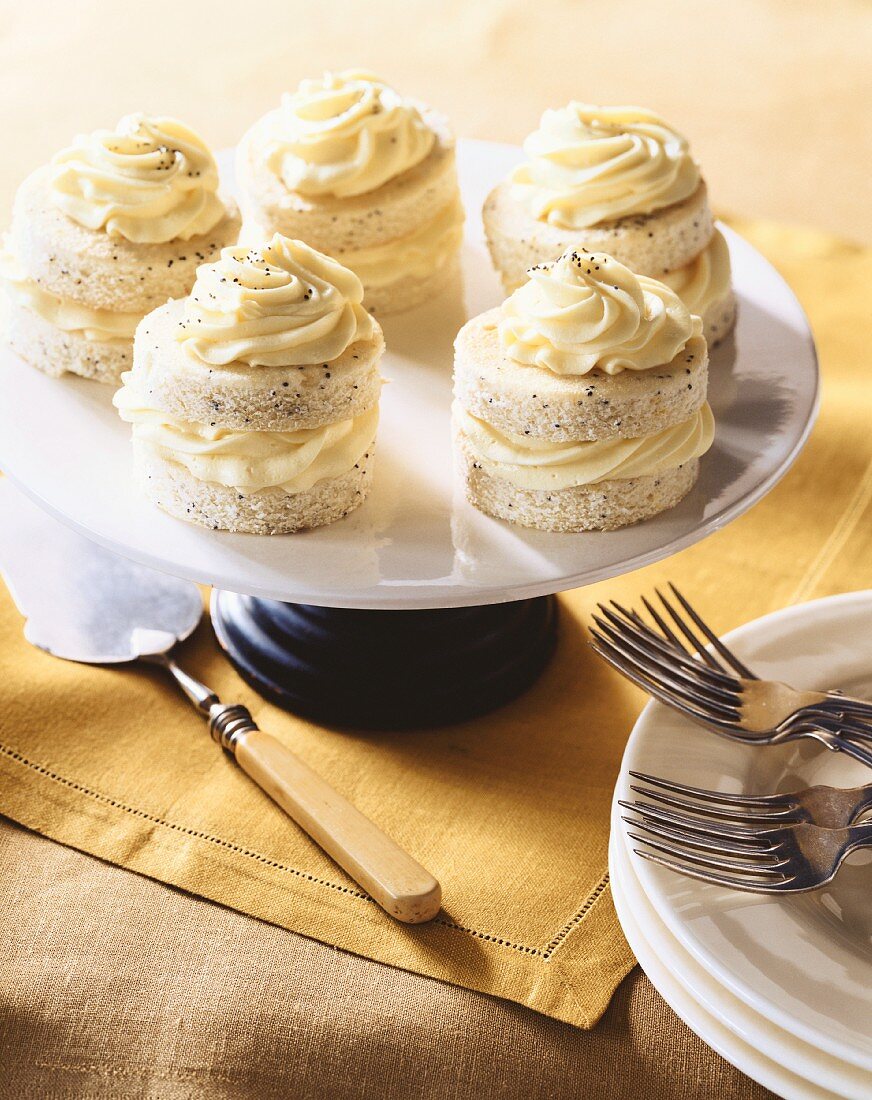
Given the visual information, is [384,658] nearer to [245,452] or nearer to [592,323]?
[245,452]

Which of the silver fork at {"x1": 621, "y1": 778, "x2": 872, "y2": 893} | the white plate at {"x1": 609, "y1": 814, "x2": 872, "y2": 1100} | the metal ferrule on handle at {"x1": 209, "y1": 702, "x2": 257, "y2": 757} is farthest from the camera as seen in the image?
the metal ferrule on handle at {"x1": 209, "y1": 702, "x2": 257, "y2": 757}

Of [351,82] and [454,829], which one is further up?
[351,82]

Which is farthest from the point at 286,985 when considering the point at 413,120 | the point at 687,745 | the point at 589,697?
the point at 413,120

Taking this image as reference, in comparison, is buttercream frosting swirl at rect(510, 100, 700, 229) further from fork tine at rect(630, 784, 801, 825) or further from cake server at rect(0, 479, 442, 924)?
fork tine at rect(630, 784, 801, 825)

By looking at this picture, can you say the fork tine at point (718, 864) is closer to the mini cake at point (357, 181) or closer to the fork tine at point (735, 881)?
the fork tine at point (735, 881)

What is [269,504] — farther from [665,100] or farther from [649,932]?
[665,100]

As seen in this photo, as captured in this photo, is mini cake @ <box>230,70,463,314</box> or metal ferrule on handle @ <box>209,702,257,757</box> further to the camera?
mini cake @ <box>230,70,463,314</box>

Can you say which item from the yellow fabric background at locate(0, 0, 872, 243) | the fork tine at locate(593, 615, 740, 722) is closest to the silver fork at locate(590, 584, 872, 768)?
the fork tine at locate(593, 615, 740, 722)

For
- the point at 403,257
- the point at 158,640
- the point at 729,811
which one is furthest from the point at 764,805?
the point at 403,257
